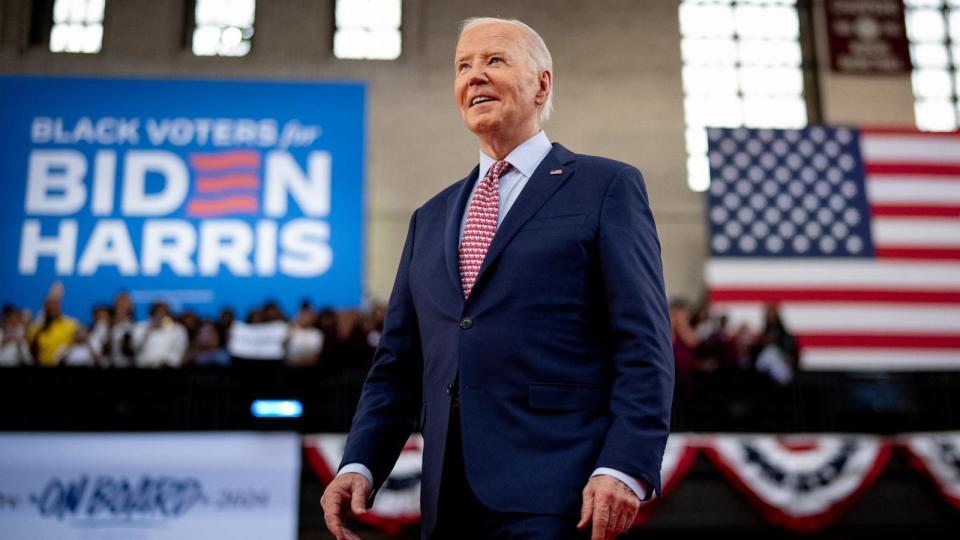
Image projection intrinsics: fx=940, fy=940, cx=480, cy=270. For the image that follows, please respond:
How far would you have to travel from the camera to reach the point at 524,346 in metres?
1.72

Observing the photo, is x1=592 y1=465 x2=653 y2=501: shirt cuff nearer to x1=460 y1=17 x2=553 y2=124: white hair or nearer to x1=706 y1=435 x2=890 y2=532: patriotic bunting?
x1=460 y1=17 x2=553 y2=124: white hair

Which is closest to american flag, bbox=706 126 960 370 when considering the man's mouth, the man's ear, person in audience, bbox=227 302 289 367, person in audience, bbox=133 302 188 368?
person in audience, bbox=227 302 289 367

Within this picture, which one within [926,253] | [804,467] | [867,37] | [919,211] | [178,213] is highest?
[867,37]

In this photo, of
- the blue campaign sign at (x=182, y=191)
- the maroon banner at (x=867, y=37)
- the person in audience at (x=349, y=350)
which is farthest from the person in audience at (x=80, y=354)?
the maroon banner at (x=867, y=37)

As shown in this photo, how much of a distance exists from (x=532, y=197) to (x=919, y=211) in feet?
37.7

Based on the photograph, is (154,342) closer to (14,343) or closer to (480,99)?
(14,343)

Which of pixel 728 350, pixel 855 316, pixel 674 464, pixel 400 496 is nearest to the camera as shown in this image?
pixel 400 496

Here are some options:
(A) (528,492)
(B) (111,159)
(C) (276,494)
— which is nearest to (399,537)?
(C) (276,494)

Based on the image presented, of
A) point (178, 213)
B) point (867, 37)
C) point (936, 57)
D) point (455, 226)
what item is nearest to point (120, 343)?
point (178, 213)

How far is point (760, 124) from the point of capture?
49.0ft

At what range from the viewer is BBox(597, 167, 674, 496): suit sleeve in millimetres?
1594

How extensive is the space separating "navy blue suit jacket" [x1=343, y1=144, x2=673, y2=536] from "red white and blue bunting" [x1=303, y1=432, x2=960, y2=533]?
6053 millimetres

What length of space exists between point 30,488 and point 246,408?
153 centimetres

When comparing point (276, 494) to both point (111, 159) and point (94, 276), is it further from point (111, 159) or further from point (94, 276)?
point (111, 159)
